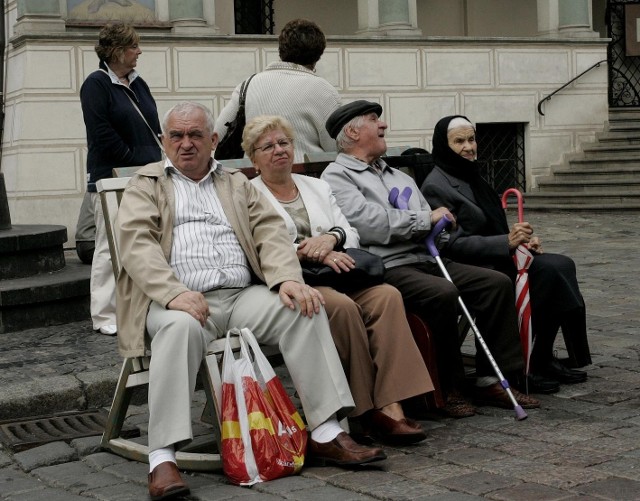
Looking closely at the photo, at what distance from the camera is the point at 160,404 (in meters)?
4.56

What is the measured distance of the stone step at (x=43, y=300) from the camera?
7555 mm

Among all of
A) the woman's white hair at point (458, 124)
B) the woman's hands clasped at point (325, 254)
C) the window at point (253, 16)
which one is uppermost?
the window at point (253, 16)

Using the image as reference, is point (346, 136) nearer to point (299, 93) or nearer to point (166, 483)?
point (299, 93)

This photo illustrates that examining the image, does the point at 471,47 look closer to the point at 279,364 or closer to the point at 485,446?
the point at 279,364

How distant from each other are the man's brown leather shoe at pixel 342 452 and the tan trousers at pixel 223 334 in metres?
0.10

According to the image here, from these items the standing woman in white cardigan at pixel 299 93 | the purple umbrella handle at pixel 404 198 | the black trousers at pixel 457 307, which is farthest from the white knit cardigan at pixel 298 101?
the black trousers at pixel 457 307

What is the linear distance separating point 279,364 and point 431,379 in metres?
1.27

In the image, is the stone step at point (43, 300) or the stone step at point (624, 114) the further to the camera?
the stone step at point (624, 114)

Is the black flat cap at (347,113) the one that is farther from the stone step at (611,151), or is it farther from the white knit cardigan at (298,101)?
the stone step at (611,151)

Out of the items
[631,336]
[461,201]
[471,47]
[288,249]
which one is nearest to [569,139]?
[471,47]

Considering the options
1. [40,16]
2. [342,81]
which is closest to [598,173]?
[342,81]

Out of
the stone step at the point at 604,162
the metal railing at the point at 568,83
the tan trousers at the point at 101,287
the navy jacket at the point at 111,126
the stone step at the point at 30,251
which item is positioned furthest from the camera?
the metal railing at the point at 568,83

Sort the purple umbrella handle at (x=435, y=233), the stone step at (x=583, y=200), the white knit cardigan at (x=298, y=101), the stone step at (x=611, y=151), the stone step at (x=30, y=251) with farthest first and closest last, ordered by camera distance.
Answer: the stone step at (x=611, y=151), the stone step at (x=583, y=200), the stone step at (x=30, y=251), the white knit cardigan at (x=298, y=101), the purple umbrella handle at (x=435, y=233)

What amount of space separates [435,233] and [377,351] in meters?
0.92
